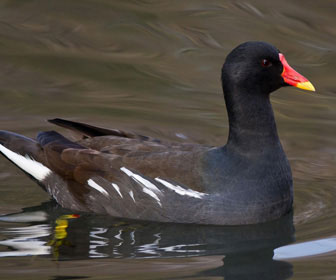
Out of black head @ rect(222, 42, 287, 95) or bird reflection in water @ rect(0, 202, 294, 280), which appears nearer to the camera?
bird reflection in water @ rect(0, 202, 294, 280)

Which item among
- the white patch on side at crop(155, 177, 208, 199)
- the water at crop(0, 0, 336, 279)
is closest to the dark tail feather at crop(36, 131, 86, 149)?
the water at crop(0, 0, 336, 279)

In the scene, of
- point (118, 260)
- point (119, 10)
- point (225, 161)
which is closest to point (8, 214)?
point (118, 260)

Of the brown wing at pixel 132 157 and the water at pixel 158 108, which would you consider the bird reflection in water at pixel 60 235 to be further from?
the brown wing at pixel 132 157

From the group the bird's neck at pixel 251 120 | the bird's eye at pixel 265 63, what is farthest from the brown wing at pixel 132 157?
the bird's eye at pixel 265 63

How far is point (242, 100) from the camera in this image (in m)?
6.34

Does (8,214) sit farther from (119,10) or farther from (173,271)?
(119,10)

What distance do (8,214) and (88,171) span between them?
0.72 m

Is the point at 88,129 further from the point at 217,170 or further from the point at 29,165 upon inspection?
the point at 217,170

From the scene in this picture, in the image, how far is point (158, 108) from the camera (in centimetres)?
900

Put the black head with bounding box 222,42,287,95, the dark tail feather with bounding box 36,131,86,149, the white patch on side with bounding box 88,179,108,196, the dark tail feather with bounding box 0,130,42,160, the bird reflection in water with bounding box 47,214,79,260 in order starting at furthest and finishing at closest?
the dark tail feather with bounding box 0,130,42,160 < the dark tail feather with bounding box 36,131,86,149 < the white patch on side with bounding box 88,179,108,196 < the black head with bounding box 222,42,287,95 < the bird reflection in water with bounding box 47,214,79,260

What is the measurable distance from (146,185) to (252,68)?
1214mm

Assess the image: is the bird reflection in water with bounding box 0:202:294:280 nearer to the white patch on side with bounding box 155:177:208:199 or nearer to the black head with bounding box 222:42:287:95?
the white patch on side with bounding box 155:177:208:199

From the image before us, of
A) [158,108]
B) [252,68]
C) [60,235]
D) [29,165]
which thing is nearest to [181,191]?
[60,235]

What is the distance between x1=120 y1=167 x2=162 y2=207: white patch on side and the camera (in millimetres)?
6297
